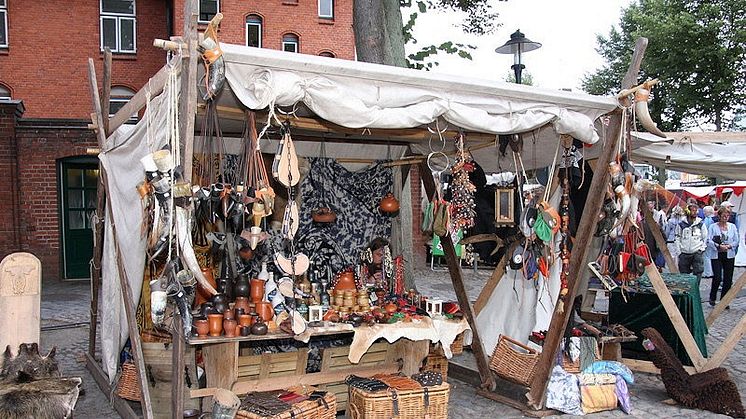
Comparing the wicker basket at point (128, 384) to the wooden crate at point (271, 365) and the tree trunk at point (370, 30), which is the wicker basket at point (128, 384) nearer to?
the wooden crate at point (271, 365)

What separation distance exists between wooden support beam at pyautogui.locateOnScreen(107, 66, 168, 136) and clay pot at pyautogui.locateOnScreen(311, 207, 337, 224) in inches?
77.4

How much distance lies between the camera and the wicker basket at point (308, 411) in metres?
3.97

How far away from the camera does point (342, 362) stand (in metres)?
5.03

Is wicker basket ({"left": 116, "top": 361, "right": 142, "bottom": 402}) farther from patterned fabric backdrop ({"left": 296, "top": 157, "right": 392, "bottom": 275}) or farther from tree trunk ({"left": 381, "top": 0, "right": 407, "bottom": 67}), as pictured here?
tree trunk ({"left": 381, "top": 0, "right": 407, "bottom": 67})

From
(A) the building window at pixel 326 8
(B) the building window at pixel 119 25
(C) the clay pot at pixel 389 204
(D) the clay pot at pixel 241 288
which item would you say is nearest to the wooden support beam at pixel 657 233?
(C) the clay pot at pixel 389 204

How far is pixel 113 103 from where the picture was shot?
54.3 ft

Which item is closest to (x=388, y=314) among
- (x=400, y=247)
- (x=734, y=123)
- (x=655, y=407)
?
(x=400, y=247)

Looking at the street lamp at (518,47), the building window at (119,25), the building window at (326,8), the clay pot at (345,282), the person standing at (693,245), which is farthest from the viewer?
the building window at (326,8)

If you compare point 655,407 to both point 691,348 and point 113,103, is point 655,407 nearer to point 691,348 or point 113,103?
point 691,348

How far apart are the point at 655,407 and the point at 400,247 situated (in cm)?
289

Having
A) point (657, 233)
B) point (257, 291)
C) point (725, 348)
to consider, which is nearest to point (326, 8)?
point (657, 233)

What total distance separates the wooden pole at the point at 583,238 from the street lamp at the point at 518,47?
231cm

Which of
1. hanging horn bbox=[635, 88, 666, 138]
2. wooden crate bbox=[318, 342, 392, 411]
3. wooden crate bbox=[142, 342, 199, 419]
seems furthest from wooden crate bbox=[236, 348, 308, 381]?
hanging horn bbox=[635, 88, 666, 138]

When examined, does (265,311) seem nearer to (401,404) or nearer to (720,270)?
(401,404)
